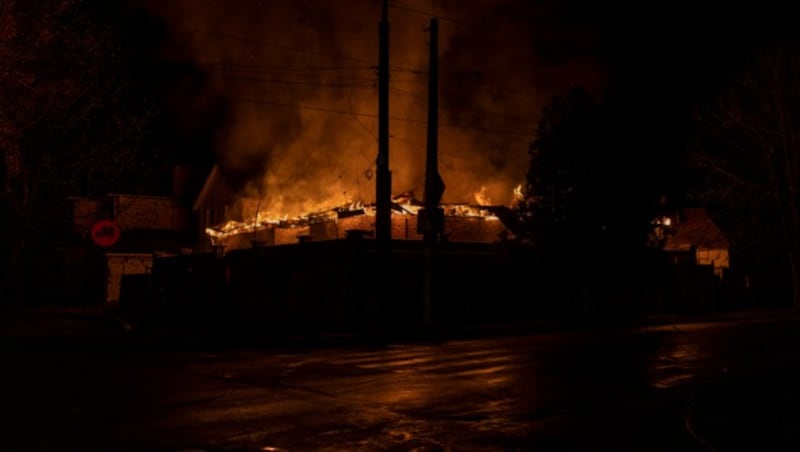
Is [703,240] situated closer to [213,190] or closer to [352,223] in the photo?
[352,223]

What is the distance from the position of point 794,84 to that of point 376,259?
18.9 m

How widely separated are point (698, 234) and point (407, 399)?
3631cm

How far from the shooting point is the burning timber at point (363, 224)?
97.5 feet

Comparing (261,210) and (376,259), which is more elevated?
(261,210)

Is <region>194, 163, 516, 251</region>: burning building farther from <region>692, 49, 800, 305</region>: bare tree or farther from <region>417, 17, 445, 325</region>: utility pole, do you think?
<region>692, 49, 800, 305</region>: bare tree

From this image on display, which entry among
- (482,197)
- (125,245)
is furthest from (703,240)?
(125,245)

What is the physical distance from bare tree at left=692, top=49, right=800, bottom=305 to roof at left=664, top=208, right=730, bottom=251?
4.29 m

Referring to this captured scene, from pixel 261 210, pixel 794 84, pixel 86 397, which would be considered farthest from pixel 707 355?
pixel 261 210

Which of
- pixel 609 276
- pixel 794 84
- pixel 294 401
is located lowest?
pixel 294 401

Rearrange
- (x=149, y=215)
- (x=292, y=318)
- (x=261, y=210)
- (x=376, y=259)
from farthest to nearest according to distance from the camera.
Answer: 1. (x=149, y=215)
2. (x=261, y=210)
3. (x=292, y=318)
4. (x=376, y=259)

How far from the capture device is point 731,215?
130ft

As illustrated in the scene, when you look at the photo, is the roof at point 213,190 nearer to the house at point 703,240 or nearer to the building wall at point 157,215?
the building wall at point 157,215

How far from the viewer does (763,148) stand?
1316 inches

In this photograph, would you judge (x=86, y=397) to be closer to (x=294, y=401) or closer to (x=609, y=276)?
(x=294, y=401)
